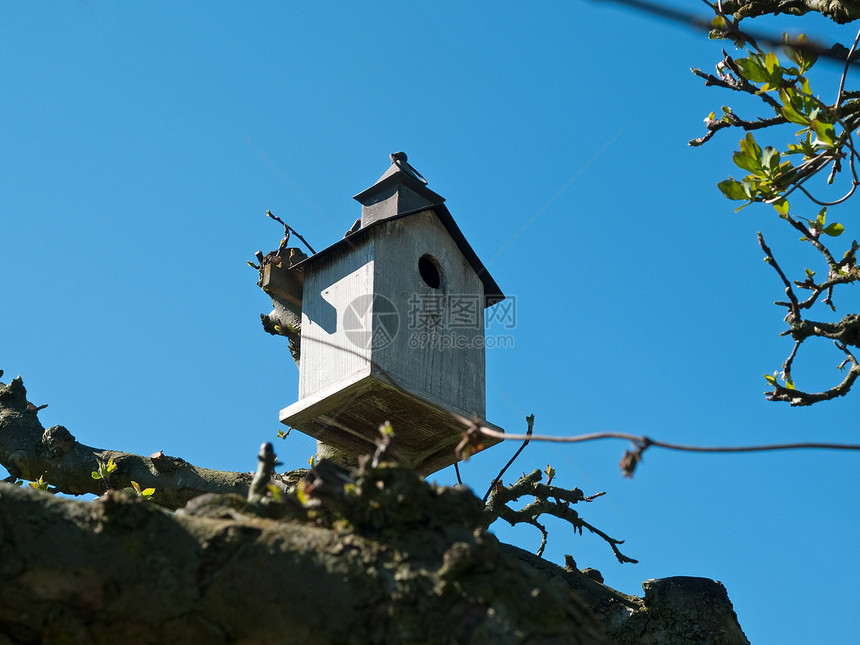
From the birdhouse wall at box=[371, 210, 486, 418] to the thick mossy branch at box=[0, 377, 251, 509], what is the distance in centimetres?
106

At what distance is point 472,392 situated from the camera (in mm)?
5301

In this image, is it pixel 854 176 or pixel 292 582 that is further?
pixel 854 176

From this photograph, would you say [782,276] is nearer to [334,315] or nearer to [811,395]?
[811,395]

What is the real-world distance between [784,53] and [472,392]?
2.40 meters

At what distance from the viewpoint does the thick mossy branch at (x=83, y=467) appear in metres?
5.23

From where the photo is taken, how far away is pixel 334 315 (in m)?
5.27

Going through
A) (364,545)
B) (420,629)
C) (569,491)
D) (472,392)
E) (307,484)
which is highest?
(472,392)

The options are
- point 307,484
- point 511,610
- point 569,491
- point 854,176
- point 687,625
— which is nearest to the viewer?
point 511,610

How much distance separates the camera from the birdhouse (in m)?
4.90

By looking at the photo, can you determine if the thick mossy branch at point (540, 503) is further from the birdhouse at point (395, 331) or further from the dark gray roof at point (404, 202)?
the dark gray roof at point (404, 202)

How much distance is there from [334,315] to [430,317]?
A: 493 mm

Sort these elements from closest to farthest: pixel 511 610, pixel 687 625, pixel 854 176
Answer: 1. pixel 511 610
2. pixel 854 176
3. pixel 687 625

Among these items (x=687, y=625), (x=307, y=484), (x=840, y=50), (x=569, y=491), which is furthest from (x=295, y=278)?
(x=307, y=484)

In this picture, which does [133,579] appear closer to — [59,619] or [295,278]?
[59,619]
